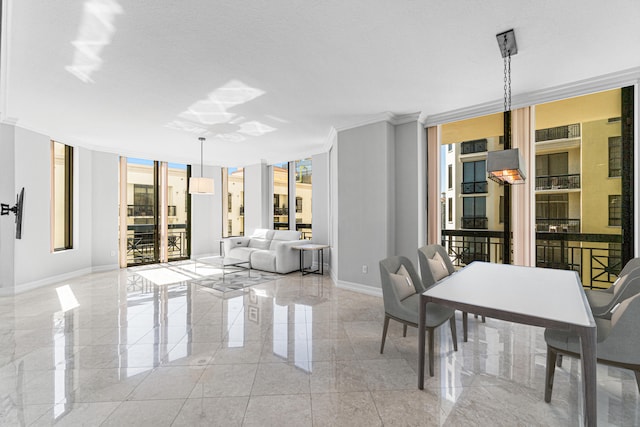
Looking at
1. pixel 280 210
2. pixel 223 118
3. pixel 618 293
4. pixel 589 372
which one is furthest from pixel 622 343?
pixel 280 210

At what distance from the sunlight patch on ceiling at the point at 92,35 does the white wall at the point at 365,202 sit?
3313 mm

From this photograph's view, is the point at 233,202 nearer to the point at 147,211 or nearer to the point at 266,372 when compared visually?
the point at 147,211

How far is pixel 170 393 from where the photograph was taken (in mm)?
2082

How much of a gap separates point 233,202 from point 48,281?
4507 millimetres

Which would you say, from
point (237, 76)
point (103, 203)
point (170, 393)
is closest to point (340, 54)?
point (237, 76)

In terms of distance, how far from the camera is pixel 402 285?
8.72 feet

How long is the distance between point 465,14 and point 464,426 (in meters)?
2.85

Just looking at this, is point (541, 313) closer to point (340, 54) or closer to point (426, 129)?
point (340, 54)

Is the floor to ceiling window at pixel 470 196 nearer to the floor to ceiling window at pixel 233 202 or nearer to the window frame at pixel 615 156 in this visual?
the window frame at pixel 615 156

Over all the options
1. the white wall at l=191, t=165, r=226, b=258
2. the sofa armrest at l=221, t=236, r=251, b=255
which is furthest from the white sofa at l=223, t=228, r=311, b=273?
the white wall at l=191, t=165, r=226, b=258

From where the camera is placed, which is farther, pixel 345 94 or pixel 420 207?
pixel 420 207

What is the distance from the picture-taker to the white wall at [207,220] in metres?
7.81

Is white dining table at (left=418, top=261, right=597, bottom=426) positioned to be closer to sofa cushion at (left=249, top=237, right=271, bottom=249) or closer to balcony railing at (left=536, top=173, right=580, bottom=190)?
balcony railing at (left=536, top=173, right=580, bottom=190)

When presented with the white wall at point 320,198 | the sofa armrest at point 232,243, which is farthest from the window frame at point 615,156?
the sofa armrest at point 232,243
